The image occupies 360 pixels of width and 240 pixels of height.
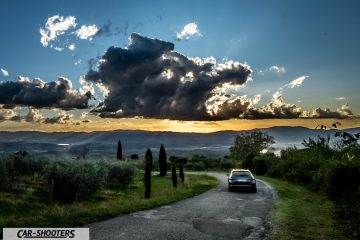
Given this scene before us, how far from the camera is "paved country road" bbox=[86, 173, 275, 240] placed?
14406 mm

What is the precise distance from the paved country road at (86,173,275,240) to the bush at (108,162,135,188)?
28.2 meters

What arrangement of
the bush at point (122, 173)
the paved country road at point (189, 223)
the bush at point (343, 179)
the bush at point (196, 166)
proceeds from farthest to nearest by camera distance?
1. the bush at point (196, 166)
2. the bush at point (122, 173)
3. the bush at point (343, 179)
4. the paved country road at point (189, 223)

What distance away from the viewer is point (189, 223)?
17.0 metres

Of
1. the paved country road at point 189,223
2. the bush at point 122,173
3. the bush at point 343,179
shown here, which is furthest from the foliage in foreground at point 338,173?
the bush at point 122,173

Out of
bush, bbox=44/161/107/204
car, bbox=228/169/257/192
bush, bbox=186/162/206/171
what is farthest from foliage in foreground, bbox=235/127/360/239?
bush, bbox=186/162/206/171

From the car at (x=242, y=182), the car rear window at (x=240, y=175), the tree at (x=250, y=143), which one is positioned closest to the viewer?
the car at (x=242, y=182)

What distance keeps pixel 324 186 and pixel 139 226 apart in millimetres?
19916

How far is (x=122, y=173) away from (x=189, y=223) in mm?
34208

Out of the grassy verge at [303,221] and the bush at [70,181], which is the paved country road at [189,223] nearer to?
the grassy verge at [303,221]

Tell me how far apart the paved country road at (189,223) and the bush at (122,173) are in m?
28.2

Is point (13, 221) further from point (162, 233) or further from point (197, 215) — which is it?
point (197, 215)

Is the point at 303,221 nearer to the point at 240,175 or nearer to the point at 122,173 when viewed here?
the point at 240,175

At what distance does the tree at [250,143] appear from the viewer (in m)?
113

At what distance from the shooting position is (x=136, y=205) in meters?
21.0
